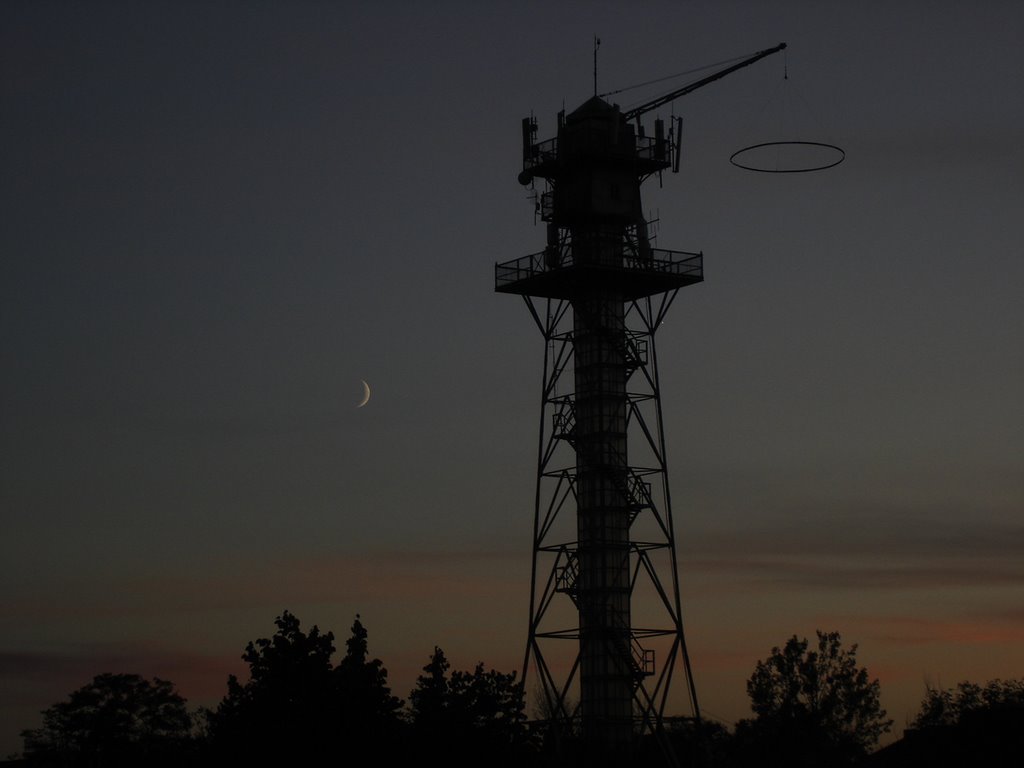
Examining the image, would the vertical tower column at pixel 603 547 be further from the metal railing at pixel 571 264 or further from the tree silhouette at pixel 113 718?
the tree silhouette at pixel 113 718

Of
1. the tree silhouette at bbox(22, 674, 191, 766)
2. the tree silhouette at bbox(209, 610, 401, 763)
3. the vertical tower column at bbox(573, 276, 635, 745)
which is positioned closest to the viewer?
the tree silhouette at bbox(209, 610, 401, 763)

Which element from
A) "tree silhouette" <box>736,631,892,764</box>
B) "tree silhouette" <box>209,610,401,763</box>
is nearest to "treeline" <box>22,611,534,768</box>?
"tree silhouette" <box>209,610,401,763</box>

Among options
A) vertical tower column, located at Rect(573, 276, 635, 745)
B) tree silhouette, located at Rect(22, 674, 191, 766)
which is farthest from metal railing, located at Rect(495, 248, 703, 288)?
tree silhouette, located at Rect(22, 674, 191, 766)

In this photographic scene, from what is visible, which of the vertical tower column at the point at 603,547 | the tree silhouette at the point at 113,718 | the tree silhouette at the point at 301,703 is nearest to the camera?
the tree silhouette at the point at 301,703

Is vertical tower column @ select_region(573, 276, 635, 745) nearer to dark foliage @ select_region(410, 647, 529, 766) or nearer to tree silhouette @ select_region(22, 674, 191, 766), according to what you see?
dark foliage @ select_region(410, 647, 529, 766)

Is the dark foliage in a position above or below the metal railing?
below

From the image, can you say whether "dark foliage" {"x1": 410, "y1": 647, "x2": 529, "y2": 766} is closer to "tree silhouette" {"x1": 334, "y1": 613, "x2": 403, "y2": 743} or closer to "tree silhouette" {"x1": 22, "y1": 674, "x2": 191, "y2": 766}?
"tree silhouette" {"x1": 334, "y1": 613, "x2": 403, "y2": 743}

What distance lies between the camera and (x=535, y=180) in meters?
96.9

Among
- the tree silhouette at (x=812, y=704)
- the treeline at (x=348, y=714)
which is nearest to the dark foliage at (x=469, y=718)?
the treeline at (x=348, y=714)

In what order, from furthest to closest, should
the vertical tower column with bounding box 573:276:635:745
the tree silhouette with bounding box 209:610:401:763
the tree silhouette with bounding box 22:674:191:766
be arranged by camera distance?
the tree silhouette with bounding box 22:674:191:766
the vertical tower column with bounding box 573:276:635:745
the tree silhouette with bounding box 209:610:401:763

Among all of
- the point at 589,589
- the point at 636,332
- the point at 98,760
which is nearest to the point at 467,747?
the point at 589,589

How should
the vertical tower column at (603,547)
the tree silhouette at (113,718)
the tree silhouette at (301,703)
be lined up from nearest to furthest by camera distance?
the tree silhouette at (301,703)
the vertical tower column at (603,547)
the tree silhouette at (113,718)

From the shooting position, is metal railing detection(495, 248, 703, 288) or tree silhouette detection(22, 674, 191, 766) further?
tree silhouette detection(22, 674, 191, 766)

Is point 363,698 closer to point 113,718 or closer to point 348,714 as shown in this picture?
point 348,714
